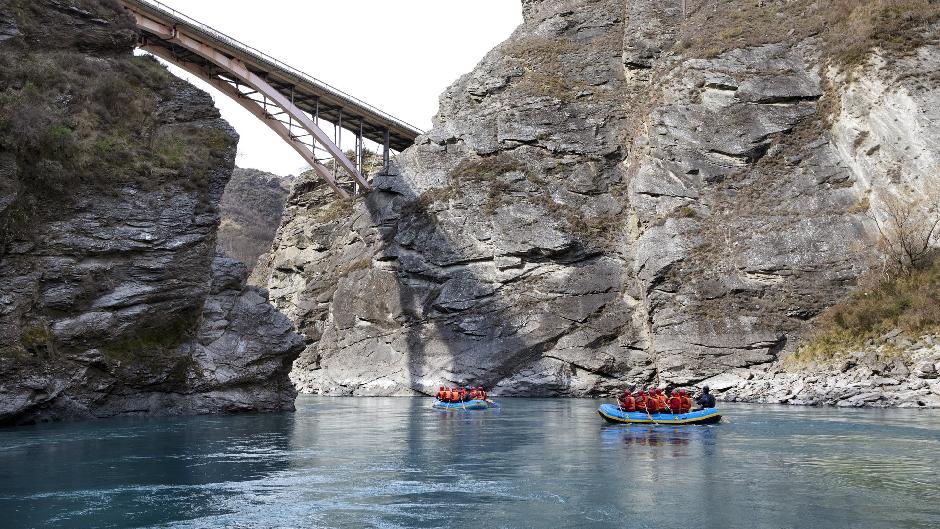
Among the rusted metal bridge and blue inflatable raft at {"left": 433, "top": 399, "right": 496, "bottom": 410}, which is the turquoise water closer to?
blue inflatable raft at {"left": 433, "top": 399, "right": 496, "bottom": 410}

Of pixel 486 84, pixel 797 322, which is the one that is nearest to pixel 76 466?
pixel 797 322

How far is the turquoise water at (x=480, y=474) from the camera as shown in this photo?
1521 cm

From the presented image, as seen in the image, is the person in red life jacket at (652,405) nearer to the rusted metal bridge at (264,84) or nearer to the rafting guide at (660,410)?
the rafting guide at (660,410)

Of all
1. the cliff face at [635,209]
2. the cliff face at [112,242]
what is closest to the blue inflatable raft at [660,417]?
the cliff face at [635,209]

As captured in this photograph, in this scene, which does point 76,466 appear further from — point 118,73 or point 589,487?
point 118,73

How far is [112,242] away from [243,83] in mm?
23083

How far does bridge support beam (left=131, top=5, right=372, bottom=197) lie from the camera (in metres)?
48.8

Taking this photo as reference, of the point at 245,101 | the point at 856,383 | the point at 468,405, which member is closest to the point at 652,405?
the point at 468,405

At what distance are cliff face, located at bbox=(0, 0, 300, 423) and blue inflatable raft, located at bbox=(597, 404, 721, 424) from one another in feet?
52.7

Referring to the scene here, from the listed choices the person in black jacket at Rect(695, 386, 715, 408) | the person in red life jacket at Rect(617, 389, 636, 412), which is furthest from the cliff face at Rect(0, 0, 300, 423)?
the person in black jacket at Rect(695, 386, 715, 408)

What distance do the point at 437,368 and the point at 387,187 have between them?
1547 centimetres

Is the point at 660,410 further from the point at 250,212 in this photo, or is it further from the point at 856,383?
the point at 250,212

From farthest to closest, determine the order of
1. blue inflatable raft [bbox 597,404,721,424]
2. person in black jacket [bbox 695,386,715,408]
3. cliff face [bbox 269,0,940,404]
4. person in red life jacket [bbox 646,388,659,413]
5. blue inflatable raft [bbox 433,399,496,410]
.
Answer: cliff face [bbox 269,0,940,404]
blue inflatable raft [bbox 433,399,496,410]
person in black jacket [bbox 695,386,715,408]
person in red life jacket [bbox 646,388,659,413]
blue inflatable raft [bbox 597,404,721,424]

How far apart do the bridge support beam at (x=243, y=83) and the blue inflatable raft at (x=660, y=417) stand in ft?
103
